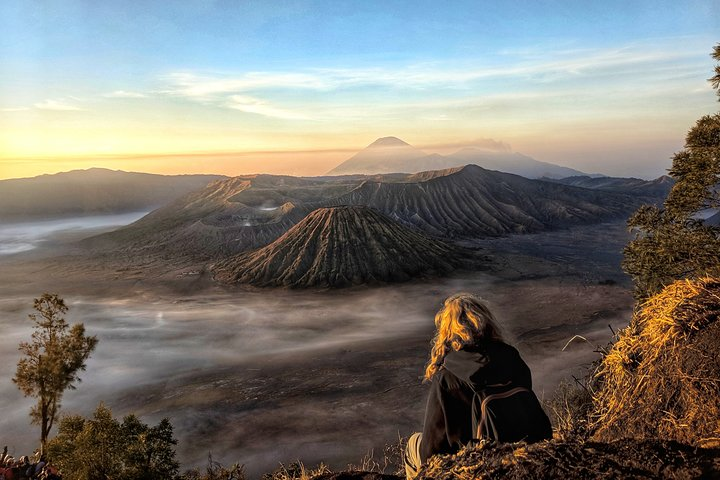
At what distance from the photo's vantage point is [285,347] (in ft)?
103

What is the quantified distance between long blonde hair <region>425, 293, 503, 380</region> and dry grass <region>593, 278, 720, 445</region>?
900 millimetres

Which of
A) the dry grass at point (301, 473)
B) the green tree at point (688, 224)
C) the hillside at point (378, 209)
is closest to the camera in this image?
the dry grass at point (301, 473)

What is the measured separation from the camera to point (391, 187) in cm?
9325

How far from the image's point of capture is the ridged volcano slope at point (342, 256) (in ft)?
168

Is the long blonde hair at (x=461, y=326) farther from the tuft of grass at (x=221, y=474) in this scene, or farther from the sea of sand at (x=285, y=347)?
the tuft of grass at (x=221, y=474)

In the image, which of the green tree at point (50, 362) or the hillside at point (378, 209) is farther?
the hillside at point (378, 209)

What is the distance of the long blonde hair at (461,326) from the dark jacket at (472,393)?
5 cm

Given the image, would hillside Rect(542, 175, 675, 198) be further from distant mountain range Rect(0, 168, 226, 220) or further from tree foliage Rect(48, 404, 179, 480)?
distant mountain range Rect(0, 168, 226, 220)

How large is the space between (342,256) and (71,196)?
527 feet

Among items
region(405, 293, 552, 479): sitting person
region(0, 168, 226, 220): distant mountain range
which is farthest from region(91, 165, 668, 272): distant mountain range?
region(0, 168, 226, 220): distant mountain range

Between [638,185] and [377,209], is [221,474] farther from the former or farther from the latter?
[638,185]

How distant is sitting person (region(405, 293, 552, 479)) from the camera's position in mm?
2559

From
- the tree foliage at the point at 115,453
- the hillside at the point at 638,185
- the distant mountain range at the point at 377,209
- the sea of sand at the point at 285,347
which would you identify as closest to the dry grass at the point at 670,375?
the sea of sand at the point at 285,347

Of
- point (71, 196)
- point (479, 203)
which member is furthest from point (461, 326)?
point (71, 196)
